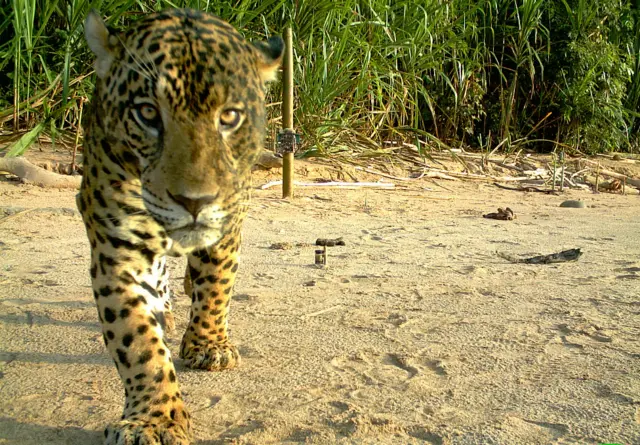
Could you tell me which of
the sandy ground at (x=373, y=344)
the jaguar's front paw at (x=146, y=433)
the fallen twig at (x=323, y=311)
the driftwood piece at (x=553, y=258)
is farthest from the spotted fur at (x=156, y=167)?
the driftwood piece at (x=553, y=258)

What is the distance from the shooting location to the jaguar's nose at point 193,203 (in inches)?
97.0

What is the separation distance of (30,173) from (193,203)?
6.00 metres

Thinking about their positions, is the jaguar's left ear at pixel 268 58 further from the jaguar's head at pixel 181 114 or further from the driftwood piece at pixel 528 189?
the driftwood piece at pixel 528 189

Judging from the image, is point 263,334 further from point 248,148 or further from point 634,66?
point 634,66

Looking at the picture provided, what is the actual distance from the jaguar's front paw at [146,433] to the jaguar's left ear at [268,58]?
4.37 feet

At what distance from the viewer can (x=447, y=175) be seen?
429 inches

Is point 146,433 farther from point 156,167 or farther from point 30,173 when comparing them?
point 30,173

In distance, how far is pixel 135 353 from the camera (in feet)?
8.86

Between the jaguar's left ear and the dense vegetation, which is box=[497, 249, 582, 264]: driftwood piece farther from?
the dense vegetation

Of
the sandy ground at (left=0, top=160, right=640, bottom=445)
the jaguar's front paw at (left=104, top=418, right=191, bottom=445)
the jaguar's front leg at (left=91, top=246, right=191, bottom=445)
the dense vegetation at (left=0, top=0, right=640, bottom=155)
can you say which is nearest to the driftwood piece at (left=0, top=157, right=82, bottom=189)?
the dense vegetation at (left=0, top=0, right=640, bottom=155)

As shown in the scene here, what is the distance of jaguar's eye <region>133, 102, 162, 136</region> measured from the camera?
2645 mm

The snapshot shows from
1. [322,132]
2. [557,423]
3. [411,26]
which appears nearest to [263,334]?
[557,423]

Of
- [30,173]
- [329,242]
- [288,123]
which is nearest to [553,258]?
[329,242]

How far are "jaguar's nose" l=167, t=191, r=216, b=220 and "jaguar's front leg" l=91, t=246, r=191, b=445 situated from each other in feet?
1.55
